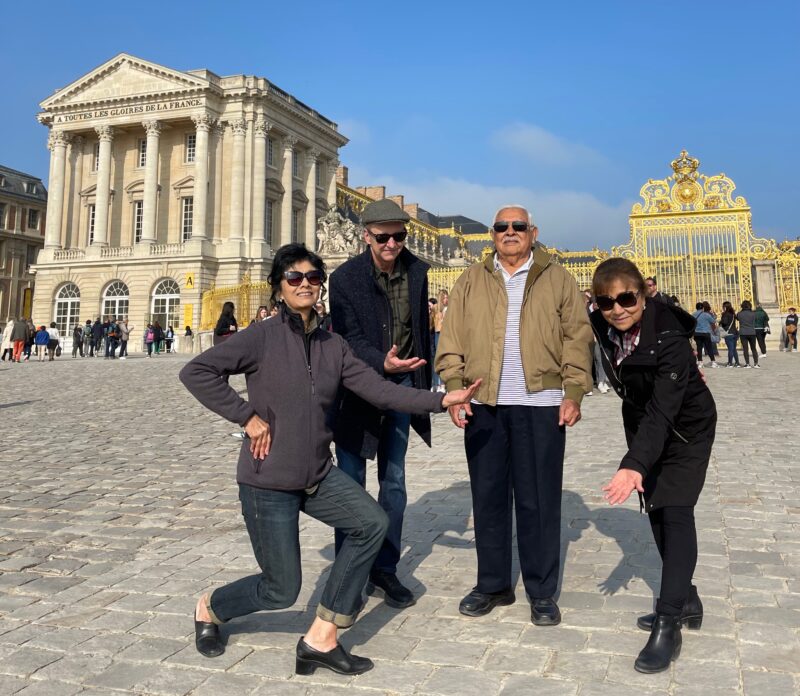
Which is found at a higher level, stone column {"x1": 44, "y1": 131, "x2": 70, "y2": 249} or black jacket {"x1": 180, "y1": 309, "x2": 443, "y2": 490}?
stone column {"x1": 44, "y1": 131, "x2": 70, "y2": 249}

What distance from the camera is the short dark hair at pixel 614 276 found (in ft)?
9.33

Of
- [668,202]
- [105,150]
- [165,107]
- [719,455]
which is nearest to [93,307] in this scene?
[105,150]

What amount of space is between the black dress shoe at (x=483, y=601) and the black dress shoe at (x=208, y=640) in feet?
3.57

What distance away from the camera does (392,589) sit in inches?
133

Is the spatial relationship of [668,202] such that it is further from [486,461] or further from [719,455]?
[486,461]

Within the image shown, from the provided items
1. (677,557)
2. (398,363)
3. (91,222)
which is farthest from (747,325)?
(91,222)

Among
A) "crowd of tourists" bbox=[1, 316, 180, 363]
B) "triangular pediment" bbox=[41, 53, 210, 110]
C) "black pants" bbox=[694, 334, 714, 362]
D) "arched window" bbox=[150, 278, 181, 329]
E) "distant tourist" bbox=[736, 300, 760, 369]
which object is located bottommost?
"black pants" bbox=[694, 334, 714, 362]

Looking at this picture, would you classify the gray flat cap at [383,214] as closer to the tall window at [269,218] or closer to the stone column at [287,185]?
the tall window at [269,218]

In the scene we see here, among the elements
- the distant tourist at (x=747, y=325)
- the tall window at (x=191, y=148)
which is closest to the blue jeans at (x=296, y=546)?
the distant tourist at (x=747, y=325)

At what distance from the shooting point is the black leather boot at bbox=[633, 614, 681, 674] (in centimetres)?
260

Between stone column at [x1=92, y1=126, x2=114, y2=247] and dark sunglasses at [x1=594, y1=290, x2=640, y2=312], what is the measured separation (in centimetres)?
4416

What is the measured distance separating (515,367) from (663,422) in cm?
74

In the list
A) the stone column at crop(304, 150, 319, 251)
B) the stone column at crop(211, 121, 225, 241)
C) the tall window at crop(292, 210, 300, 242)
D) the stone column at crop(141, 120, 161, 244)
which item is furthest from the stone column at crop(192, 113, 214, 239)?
the stone column at crop(304, 150, 319, 251)

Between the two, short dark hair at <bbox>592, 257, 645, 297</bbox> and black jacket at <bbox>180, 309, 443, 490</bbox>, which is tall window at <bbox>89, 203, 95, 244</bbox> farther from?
short dark hair at <bbox>592, 257, 645, 297</bbox>
